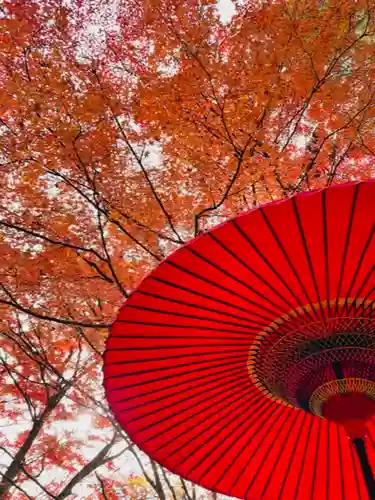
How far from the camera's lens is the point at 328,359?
1.62 meters

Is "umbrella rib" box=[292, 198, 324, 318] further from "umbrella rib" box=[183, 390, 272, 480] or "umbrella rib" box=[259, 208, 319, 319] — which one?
"umbrella rib" box=[183, 390, 272, 480]

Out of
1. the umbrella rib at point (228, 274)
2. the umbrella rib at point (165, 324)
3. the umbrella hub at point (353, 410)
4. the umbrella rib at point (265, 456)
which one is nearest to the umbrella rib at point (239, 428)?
the umbrella rib at point (265, 456)

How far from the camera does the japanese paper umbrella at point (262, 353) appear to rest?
4.50ft

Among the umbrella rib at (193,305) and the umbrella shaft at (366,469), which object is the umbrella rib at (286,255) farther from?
the umbrella shaft at (366,469)

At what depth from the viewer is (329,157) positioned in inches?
175

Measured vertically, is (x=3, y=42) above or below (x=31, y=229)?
above

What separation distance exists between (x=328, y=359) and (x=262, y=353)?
10.2 inches

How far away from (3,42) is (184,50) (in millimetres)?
1731

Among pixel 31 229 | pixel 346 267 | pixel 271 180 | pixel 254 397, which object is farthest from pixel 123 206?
pixel 346 267

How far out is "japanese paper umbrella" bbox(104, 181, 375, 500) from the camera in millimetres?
1370

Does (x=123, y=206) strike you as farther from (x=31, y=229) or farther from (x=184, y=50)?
(x=184, y=50)

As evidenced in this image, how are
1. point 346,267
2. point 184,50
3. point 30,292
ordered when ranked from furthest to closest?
point 30,292 → point 184,50 → point 346,267

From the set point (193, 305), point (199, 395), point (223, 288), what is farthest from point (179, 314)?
point (199, 395)

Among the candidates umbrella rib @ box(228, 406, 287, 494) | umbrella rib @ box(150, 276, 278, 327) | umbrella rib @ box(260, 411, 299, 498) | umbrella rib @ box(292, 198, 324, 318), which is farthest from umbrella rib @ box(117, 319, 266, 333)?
umbrella rib @ box(260, 411, 299, 498)
